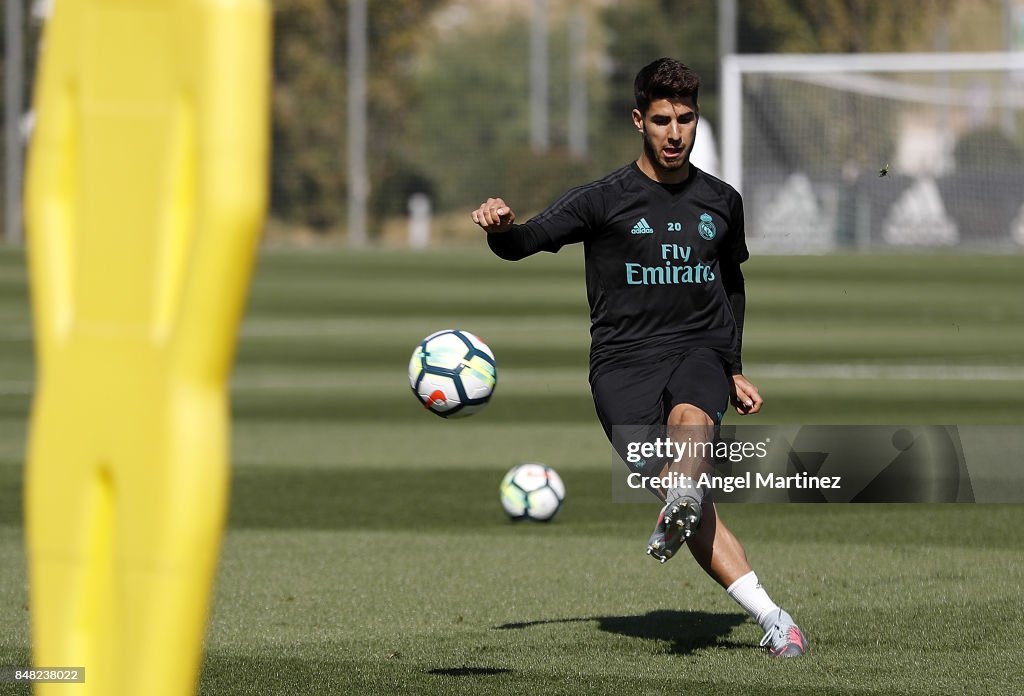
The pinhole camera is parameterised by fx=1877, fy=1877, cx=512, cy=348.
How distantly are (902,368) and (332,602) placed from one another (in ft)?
44.6

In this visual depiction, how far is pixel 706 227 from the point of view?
6496mm

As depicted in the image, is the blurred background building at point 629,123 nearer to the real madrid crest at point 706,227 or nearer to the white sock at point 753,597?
the real madrid crest at point 706,227

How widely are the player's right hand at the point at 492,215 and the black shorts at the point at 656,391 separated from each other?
2.50 feet

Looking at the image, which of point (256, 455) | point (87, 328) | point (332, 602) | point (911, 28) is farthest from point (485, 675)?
point (911, 28)

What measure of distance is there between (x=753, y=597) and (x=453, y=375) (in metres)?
1.32

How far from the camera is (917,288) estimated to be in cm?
3011

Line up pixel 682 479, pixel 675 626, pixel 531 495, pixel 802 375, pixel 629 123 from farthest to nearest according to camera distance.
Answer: pixel 629 123 → pixel 802 375 → pixel 531 495 → pixel 675 626 → pixel 682 479

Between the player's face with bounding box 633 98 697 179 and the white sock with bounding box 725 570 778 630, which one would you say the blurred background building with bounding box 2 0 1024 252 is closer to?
the player's face with bounding box 633 98 697 179

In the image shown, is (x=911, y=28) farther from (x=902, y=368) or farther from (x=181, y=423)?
(x=181, y=423)

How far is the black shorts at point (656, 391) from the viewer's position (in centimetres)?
630

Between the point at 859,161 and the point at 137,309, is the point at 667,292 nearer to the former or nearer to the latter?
the point at 137,309

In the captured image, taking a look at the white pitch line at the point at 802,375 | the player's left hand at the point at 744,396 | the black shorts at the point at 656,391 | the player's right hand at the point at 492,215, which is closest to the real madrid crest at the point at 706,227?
the black shorts at the point at 656,391

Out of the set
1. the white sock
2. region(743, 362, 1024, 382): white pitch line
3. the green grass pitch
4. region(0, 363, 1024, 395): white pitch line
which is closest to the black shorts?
the white sock


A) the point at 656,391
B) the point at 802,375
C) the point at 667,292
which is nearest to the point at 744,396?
the point at 656,391
